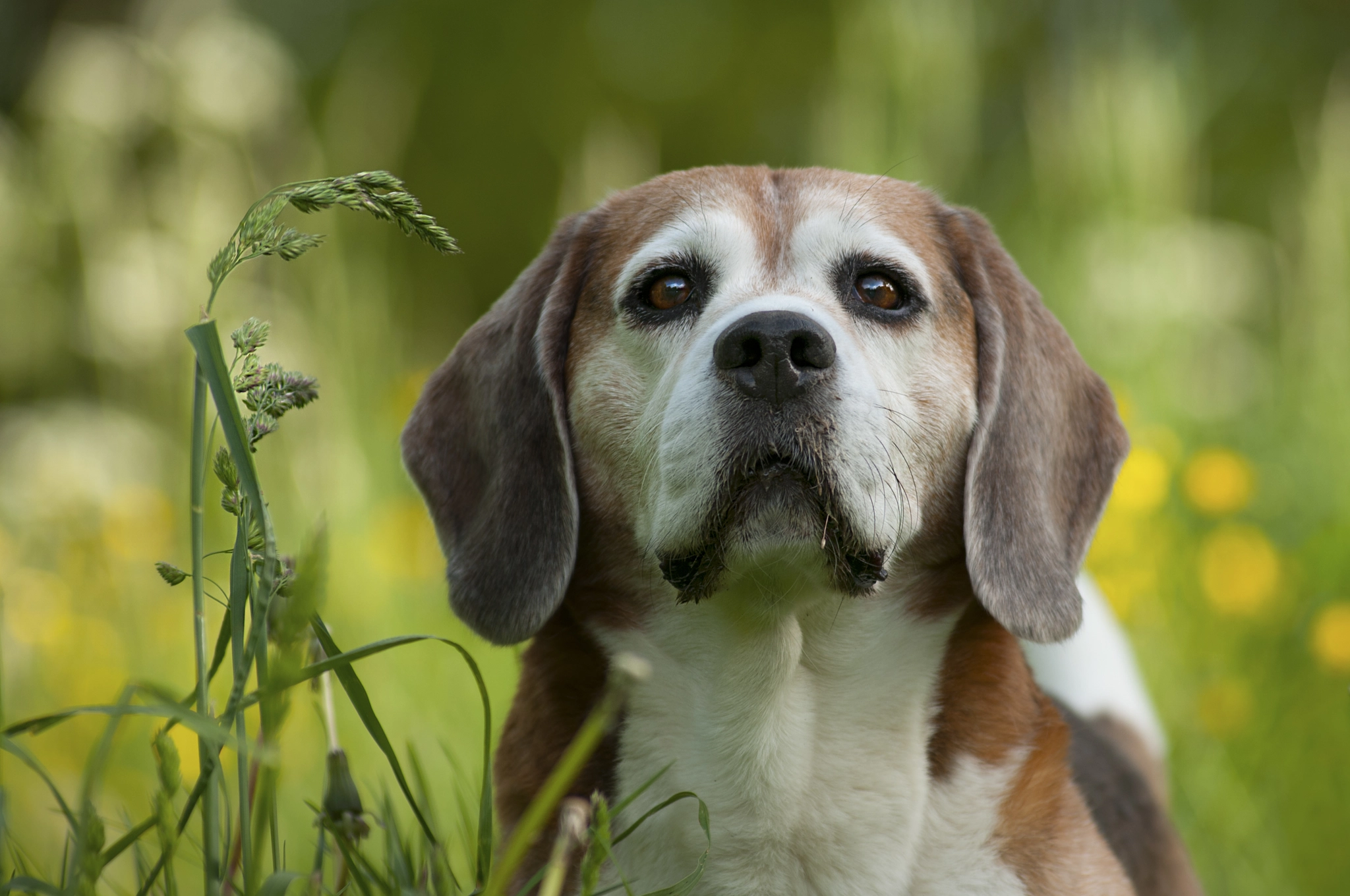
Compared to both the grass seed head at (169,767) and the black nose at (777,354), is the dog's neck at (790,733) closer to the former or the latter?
the black nose at (777,354)

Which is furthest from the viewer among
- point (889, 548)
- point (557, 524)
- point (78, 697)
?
point (78, 697)

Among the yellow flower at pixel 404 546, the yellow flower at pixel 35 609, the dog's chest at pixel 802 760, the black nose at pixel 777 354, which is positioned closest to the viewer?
the black nose at pixel 777 354

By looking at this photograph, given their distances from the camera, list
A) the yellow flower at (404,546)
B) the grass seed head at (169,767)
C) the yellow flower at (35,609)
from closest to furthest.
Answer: the grass seed head at (169,767)
the yellow flower at (35,609)
the yellow flower at (404,546)

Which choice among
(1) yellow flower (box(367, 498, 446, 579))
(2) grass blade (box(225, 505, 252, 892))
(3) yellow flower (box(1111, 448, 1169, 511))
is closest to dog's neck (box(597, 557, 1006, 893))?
(2) grass blade (box(225, 505, 252, 892))

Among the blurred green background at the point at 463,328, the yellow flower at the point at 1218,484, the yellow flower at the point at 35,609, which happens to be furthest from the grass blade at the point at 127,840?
the yellow flower at the point at 1218,484

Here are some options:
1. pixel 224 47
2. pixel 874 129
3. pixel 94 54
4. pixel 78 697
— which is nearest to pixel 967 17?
pixel 874 129

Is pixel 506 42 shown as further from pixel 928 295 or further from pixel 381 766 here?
pixel 928 295

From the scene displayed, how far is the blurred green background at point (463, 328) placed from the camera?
163 inches

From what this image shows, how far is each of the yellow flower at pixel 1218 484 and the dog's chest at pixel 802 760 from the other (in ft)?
7.49

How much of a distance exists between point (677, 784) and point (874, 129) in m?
3.99

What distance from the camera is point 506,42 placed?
10.8 m

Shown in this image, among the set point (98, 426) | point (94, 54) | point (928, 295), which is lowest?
point (98, 426)

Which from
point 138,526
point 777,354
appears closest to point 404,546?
point 138,526

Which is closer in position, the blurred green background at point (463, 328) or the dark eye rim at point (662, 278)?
the dark eye rim at point (662, 278)
